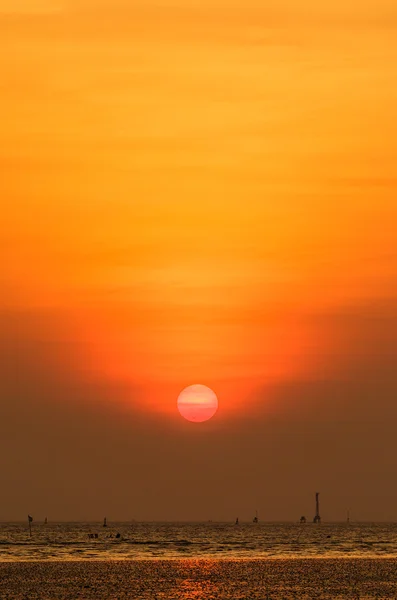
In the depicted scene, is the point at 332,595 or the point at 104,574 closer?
the point at 332,595

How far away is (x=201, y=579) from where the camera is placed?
319 feet

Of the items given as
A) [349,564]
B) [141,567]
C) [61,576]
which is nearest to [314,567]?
[349,564]

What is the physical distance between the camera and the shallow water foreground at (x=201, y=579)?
81562 mm

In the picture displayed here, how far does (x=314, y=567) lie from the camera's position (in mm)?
116375

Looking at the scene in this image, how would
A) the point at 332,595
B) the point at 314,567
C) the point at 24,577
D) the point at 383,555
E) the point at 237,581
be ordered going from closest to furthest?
the point at 332,595, the point at 237,581, the point at 24,577, the point at 314,567, the point at 383,555

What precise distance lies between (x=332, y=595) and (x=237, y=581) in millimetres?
16251

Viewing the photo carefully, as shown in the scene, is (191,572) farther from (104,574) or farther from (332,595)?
(332,595)

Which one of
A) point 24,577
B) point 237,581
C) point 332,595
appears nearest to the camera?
point 332,595

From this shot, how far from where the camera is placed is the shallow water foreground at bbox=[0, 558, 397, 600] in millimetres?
81562

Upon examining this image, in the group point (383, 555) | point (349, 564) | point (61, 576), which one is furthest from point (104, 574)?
point (383, 555)

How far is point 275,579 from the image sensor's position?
9706 cm

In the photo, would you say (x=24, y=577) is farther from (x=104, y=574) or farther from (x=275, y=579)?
(x=275, y=579)

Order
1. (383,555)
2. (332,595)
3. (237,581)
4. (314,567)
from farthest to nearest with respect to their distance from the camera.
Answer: (383,555) → (314,567) → (237,581) → (332,595)

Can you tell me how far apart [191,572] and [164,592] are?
2508 centimetres
